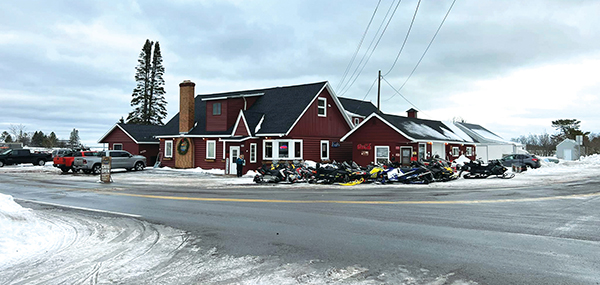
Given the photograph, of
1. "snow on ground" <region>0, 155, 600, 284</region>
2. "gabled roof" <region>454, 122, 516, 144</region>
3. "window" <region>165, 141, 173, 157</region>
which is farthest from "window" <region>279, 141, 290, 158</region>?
"snow on ground" <region>0, 155, 600, 284</region>

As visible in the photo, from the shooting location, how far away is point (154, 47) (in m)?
66.0

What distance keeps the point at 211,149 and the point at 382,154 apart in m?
13.7

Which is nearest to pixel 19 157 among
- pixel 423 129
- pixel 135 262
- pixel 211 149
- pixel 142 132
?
pixel 142 132

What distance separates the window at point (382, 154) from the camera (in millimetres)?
30328

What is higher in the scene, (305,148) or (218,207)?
(305,148)

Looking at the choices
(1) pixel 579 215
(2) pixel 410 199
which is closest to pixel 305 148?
(2) pixel 410 199

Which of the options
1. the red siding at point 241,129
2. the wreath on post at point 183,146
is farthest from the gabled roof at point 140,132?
the red siding at point 241,129

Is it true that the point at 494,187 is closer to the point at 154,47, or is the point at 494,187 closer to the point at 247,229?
the point at 247,229

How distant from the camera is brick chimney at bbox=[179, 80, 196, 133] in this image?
35.8 meters

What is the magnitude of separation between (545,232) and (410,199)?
559cm

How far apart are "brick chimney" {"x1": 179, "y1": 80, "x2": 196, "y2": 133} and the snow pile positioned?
2651 centimetres

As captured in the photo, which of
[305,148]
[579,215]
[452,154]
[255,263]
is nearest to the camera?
[255,263]

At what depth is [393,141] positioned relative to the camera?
30.0 metres

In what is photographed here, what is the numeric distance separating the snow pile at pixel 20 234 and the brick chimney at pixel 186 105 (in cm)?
2651
